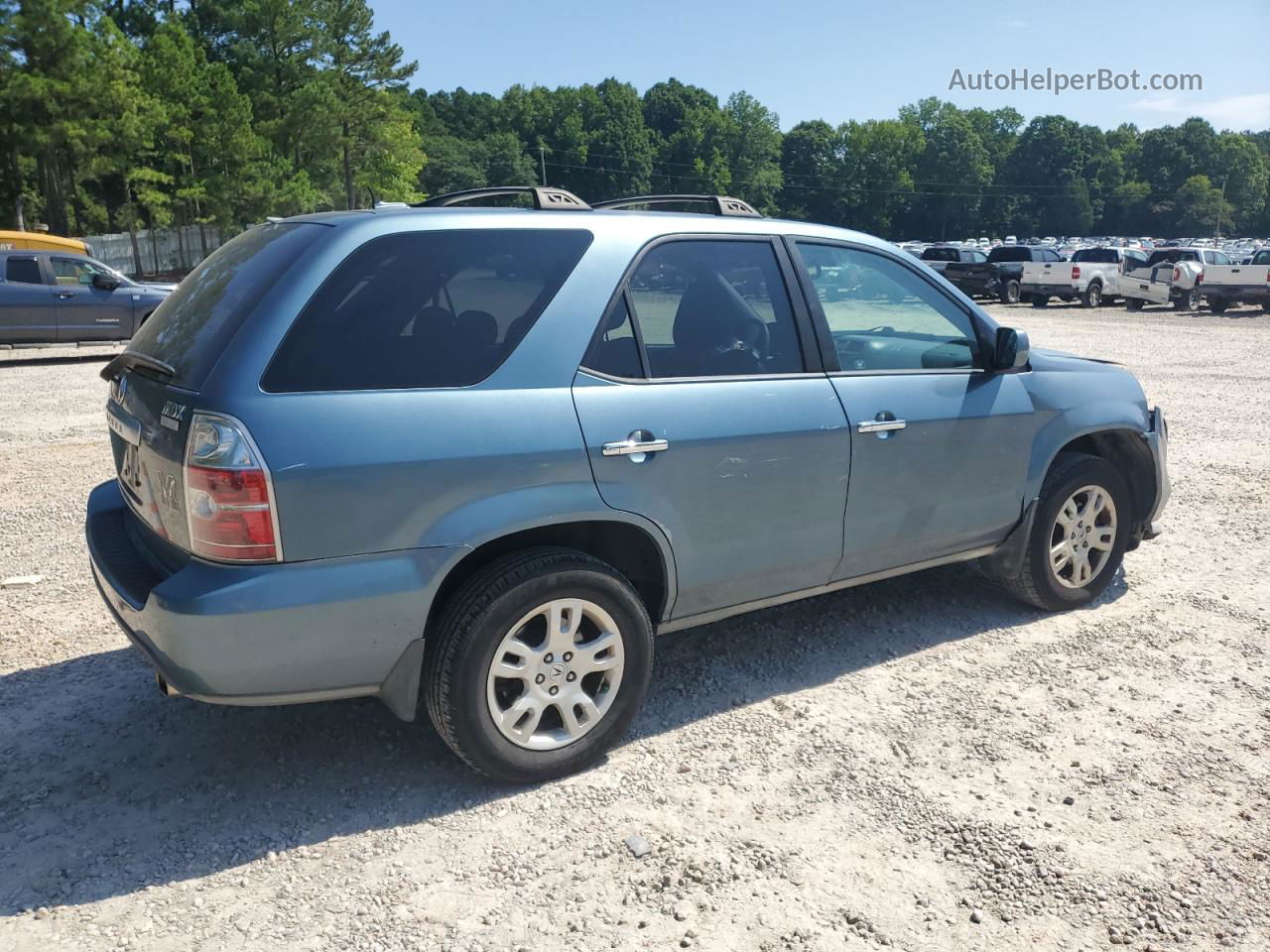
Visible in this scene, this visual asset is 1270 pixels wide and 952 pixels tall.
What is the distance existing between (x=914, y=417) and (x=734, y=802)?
1.75m

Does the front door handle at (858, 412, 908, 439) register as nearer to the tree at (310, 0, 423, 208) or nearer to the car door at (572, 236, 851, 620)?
the car door at (572, 236, 851, 620)

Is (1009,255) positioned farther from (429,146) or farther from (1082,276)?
(429,146)

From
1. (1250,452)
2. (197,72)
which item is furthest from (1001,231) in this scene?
(1250,452)

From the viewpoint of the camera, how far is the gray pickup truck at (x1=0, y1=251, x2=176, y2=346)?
15.1 m

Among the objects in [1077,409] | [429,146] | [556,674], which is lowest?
[556,674]

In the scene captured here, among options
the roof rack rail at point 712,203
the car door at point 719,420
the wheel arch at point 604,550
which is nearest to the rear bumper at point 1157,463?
the car door at point 719,420

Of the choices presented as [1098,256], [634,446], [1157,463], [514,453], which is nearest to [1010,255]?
[1098,256]

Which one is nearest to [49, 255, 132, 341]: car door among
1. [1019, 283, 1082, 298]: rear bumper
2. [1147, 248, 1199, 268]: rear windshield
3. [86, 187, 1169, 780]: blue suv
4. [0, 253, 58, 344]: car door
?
[0, 253, 58, 344]: car door

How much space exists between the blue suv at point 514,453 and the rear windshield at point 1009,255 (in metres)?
31.1

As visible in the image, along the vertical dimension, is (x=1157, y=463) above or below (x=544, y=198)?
below

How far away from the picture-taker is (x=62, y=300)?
15.4 meters

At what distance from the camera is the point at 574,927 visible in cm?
268

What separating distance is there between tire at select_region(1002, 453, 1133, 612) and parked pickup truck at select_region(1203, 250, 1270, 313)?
27245 mm

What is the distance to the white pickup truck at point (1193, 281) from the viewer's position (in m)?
27.5
